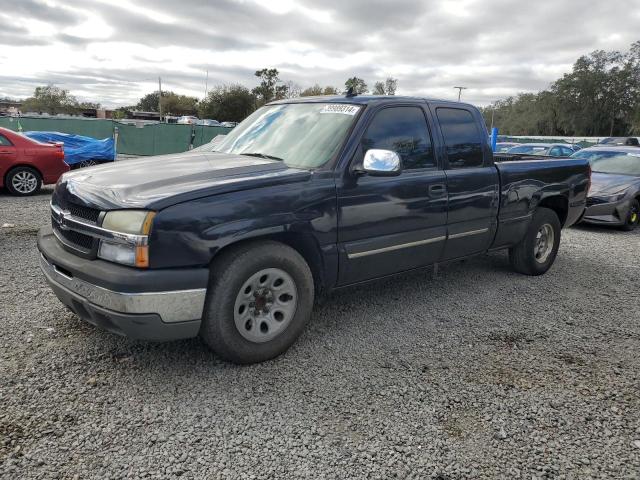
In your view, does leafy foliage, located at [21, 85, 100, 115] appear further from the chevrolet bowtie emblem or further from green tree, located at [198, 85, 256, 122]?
the chevrolet bowtie emblem

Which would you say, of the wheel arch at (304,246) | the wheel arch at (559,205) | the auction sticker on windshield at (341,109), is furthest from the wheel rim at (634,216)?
the wheel arch at (304,246)

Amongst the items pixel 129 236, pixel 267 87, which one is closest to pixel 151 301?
pixel 129 236

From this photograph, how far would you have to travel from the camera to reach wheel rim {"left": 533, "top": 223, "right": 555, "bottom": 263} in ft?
18.1

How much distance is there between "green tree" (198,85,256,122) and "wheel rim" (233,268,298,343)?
62.4 m

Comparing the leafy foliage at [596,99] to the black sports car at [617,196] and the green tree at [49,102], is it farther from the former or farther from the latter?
the green tree at [49,102]

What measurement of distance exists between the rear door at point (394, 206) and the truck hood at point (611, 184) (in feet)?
20.9

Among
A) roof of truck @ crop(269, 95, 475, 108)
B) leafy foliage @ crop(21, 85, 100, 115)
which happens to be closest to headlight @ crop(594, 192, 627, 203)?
roof of truck @ crop(269, 95, 475, 108)

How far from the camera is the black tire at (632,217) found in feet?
29.1

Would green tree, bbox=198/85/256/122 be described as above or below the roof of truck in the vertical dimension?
above

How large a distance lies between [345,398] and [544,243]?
376 cm

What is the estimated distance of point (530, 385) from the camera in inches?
126

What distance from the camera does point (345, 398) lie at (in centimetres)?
296

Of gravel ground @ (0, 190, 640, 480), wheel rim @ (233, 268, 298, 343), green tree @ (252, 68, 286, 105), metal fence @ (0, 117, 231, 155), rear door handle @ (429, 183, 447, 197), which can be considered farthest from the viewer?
green tree @ (252, 68, 286, 105)

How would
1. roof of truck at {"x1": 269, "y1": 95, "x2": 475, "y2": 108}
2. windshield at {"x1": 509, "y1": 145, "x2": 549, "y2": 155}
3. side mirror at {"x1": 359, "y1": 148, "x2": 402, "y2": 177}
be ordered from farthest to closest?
windshield at {"x1": 509, "y1": 145, "x2": 549, "y2": 155} → roof of truck at {"x1": 269, "y1": 95, "x2": 475, "y2": 108} → side mirror at {"x1": 359, "y1": 148, "x2": 402, "y2": 177}
